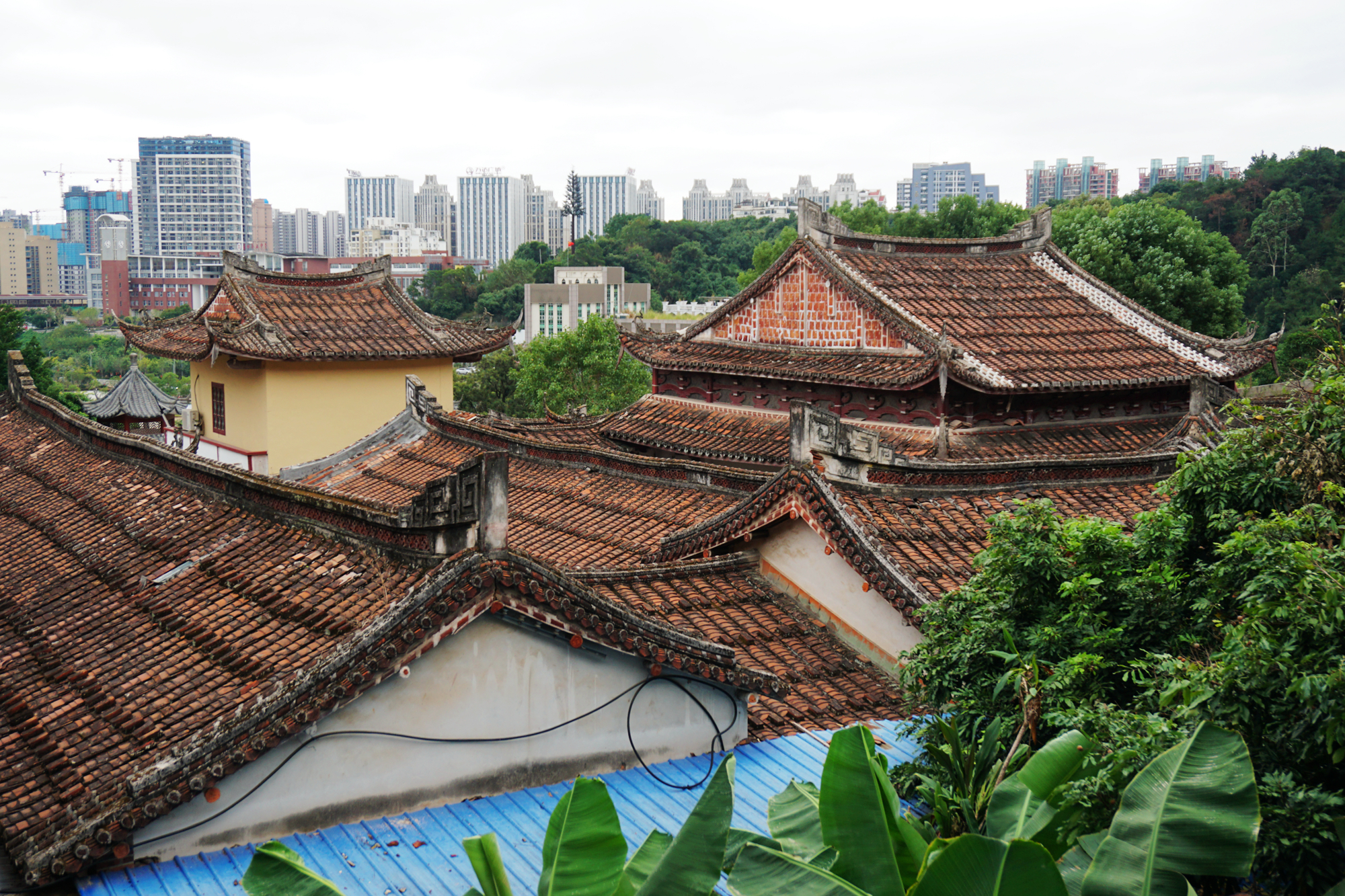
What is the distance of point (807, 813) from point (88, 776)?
14.8 ft

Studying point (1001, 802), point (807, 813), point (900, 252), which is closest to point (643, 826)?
point (807, 813)

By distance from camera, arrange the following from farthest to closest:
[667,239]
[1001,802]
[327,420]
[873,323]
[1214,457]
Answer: [667,239]
[327,420]
[873,323]
[1214,457]
[1001,802]

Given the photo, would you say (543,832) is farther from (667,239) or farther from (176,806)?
(667,239)

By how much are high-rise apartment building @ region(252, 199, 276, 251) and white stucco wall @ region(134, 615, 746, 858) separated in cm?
18359

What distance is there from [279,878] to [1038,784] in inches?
146

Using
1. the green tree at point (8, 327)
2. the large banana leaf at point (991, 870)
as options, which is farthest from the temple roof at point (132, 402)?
the large banana leaf at point (991, 870)

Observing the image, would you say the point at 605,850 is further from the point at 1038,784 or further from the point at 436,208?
the point at 436,208

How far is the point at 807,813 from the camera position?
6148 mm

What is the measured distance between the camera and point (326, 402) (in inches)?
958

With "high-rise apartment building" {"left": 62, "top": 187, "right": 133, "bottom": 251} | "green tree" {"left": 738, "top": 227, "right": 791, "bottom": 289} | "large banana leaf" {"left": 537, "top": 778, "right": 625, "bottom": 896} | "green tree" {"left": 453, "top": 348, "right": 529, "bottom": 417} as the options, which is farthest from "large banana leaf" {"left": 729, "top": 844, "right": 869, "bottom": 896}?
"high-rise apartment building" {"left": 62, "top": 187, "right": 133, "bottom": 251}

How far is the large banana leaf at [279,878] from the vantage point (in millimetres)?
5066

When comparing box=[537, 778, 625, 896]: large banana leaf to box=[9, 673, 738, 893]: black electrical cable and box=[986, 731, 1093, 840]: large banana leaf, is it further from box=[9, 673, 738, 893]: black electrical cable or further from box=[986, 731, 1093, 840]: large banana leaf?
box=[9, 673, 738, 893]: black electrical cable

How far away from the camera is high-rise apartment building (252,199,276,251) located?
181125 mm

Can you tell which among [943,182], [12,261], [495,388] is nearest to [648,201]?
[943,182]
